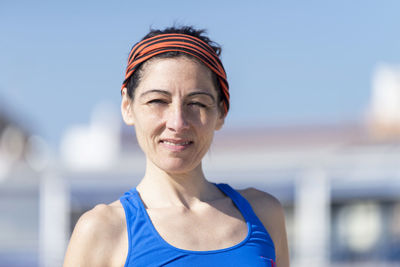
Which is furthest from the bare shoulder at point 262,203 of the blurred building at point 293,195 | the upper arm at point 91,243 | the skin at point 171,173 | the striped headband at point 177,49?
the blurred building at point 293,195

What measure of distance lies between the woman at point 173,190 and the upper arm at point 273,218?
0.11ft

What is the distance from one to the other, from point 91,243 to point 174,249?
0.24 metres

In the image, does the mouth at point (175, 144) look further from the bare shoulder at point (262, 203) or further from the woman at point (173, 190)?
the bare shoulder at point (262, 203)

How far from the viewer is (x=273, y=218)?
2.00 metres

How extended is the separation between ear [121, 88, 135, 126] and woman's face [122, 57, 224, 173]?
0.06 metres

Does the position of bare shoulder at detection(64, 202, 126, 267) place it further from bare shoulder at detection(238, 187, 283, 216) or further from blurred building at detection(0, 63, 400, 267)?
blurred building at detection(0, 63, 400, 267)

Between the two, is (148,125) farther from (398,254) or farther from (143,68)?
Result: (398,254)

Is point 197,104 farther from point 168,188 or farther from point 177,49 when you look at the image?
point 168,188

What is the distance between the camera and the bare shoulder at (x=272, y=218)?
1.97 metres

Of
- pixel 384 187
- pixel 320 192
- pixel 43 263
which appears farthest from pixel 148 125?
pixel 384 187

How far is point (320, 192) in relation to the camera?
14.3 meters

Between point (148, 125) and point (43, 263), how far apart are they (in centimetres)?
982

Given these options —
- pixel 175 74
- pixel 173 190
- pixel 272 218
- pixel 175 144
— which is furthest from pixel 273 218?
pixel 175 74

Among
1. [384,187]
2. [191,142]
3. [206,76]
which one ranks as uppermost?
[384,187]
